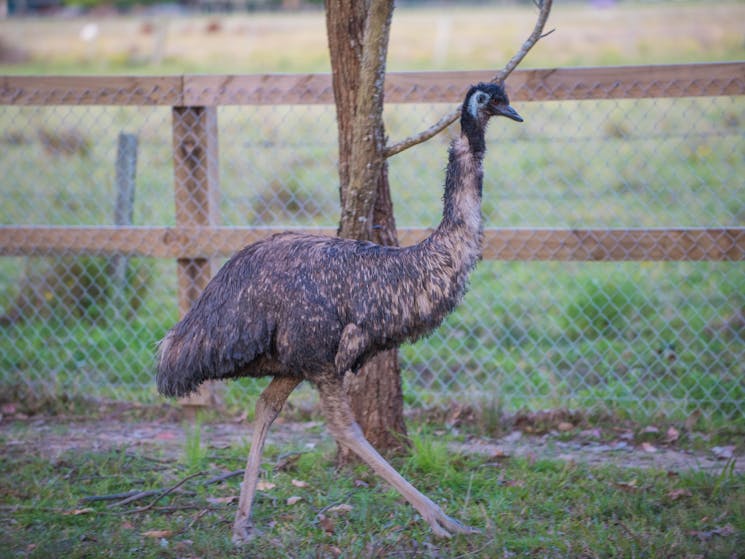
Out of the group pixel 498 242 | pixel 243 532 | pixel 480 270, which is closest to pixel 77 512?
pixel 243 532

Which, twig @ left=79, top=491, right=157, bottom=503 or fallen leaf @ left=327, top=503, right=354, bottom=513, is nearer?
fallen leaf @ left=327, top=503, right=354, bottom=513

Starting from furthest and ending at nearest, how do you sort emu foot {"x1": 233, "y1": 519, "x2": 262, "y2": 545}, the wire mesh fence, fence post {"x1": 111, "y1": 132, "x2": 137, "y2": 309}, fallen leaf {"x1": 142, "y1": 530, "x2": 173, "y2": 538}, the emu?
fence post {"x1": 111, "y1": 132, "x2": 137, "y2": 309}, the wire mesh fence, fallen leaf {"x1": 142, "y1": 530, "x2": 173, "y2": 538}, emu foot {"x1": 233, "y1": 519, "x2": 262, "y2": 545}, the emu

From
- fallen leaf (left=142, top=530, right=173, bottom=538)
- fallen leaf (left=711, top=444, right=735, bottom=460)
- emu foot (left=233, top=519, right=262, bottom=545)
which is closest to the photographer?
emu foot (left=233, top=519, right=262, bottom=545)

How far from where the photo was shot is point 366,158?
476 cm

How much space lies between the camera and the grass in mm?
4266

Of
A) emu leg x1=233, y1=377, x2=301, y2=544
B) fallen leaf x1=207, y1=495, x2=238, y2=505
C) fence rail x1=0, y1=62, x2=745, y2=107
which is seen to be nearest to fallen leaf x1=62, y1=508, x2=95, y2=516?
fallen leaf x1=207, y1=495, x2=238, y2=505

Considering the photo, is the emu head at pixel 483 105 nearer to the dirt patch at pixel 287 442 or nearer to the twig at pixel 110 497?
the dirt patch at pixel 287 442

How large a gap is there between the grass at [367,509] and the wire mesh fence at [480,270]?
95 cm

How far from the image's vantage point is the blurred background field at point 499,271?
21.0 feet

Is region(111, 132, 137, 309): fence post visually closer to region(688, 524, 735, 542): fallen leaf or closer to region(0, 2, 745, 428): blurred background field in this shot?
region(0, 2, 745, 428): blurred background field

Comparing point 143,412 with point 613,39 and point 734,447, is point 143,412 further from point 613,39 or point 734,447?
point 613,39

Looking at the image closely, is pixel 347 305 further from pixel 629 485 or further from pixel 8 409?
pixel 8 409

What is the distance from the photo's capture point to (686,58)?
1972 centimetres

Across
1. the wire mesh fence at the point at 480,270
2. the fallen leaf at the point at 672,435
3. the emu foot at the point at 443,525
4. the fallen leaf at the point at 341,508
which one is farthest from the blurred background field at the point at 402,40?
the emu foot at the point at 443,525
